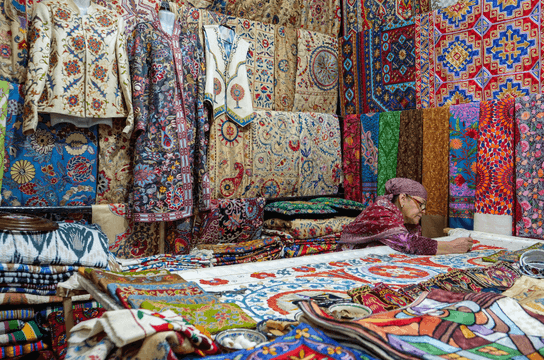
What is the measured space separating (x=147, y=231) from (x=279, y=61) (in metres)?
2.26

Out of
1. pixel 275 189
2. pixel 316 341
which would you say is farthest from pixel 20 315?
pixel 275 189

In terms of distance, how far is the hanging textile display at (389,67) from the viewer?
4367 millimetres

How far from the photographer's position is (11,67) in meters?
3.09

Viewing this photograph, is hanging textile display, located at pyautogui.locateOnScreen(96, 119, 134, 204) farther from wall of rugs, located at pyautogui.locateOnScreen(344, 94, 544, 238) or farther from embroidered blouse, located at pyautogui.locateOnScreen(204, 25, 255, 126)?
wall of rugs, located at pyautogui.locateOnScreen(344, 94, 544, 238)

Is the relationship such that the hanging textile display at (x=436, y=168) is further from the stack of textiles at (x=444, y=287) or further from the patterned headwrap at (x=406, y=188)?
the stack of textiles at (x=444, y=287)

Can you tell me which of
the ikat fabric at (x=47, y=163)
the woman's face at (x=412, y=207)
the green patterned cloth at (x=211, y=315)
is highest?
the ikat fabric at (x=47, y=163)

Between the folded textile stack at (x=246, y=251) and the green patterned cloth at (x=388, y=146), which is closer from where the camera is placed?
the folded textile stack at (x=246, y=251)

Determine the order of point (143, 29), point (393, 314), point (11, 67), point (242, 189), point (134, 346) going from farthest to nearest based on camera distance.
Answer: point (242, 189)
point (143, 29)
point (11, 67)
point (393, 314)
point (134, 346)

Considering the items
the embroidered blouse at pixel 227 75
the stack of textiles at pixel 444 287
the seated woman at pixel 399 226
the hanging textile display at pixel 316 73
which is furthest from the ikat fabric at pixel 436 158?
the stack of textiles at pixel 444 287

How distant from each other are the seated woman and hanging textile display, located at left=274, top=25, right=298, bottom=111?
1.73 metres

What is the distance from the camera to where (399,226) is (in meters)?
3.01

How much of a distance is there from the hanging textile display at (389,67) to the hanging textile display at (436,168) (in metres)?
0.41

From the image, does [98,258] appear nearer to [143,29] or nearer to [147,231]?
[147,231]

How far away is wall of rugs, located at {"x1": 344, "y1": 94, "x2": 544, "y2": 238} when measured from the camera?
134 inches
